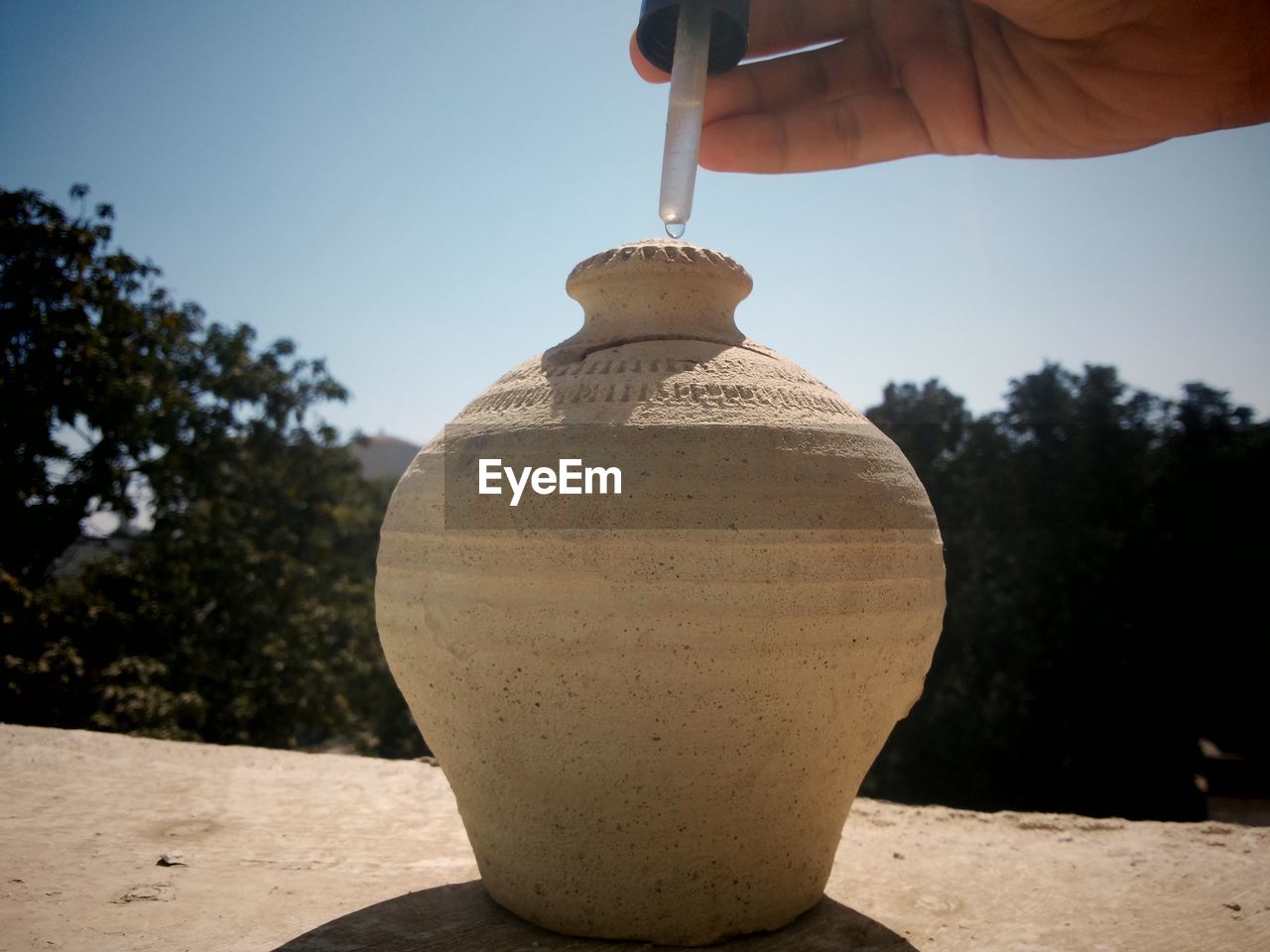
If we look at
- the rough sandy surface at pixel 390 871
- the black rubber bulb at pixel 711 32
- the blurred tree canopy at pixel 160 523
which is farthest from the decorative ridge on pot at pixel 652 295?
the blurred tree canopy at pixel 160 523

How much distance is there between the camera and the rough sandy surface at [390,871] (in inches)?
152

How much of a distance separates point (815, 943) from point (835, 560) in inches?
63.9

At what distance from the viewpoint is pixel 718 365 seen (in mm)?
3715

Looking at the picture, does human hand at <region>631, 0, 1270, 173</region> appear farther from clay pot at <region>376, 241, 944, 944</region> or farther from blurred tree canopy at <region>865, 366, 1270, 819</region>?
blurred tree canopy at <region>865, 366, 1270, 819</region>

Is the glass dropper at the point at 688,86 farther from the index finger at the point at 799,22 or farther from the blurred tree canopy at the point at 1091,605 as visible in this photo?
the blurred tree canopy at the point at 1091,605

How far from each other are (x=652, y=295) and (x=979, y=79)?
66.5 inches

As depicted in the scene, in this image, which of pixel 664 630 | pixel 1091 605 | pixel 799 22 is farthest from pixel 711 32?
pixel 1091 605

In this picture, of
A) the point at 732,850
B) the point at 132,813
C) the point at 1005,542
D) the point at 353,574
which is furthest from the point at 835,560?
the point at 353,574

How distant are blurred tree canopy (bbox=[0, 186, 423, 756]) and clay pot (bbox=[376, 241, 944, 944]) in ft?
35.9

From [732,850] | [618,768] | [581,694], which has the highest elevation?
[581,694]

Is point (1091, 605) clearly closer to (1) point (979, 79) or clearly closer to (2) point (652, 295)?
(1) point (979, 79)

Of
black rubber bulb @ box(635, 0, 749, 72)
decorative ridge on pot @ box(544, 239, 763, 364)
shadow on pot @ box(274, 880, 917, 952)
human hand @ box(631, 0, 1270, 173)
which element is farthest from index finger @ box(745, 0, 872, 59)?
shadow on pot @ box(274, 880, 917, 952)

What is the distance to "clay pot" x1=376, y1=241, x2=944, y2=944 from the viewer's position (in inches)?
125

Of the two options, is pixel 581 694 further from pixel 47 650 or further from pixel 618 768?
pixel 47 650
